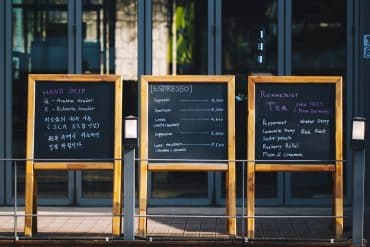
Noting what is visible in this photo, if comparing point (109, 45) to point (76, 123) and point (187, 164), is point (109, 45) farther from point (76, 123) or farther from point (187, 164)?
point (187, 164)

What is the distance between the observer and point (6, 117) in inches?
414

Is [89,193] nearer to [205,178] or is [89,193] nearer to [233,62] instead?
[205,178]

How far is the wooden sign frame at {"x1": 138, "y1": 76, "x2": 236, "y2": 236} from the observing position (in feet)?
25.9

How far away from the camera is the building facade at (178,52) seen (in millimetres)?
10406

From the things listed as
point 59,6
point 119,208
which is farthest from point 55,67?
point 119,208

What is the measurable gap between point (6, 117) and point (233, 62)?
120 inches

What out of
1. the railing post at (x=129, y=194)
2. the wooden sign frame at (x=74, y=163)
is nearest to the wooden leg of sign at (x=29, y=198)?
the wooden sign frame at (x=74, y=163)

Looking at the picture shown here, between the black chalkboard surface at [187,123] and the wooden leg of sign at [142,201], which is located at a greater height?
the black chalkboard surface at [187,123]

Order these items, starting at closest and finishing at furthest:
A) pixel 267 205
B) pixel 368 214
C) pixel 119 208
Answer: pixel 119 208, pixel 368 214, pixel 267 205

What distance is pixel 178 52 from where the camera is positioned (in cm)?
1050

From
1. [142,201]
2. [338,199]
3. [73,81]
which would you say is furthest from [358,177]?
[73,81]

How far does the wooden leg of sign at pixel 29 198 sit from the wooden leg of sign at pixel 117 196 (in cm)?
82

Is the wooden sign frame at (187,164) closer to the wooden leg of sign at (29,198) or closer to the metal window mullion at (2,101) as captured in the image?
the wooden leg of sign at (29,198)

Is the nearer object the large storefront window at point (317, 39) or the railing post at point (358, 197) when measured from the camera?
the railing post at point (358, 197)
